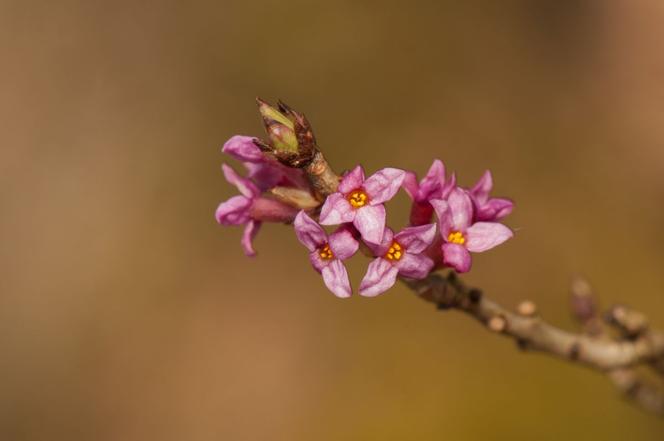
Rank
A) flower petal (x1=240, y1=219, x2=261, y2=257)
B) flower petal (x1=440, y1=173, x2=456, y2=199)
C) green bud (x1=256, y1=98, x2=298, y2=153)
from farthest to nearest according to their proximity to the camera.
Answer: flower petal (x1=240, y1=219, x2=261, y2=257) < flower petal (x1=440, y1=173, x2=456, y2=199) < green bud (x1=256, y1=98, x2=298, y2=153)

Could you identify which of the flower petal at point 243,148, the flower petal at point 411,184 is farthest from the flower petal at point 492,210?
the flower petal at point 243,148

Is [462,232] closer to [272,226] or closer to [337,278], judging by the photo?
[337,278]

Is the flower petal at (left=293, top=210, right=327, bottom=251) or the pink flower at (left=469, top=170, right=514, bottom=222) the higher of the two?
the pink flower at (left=469, top=170, right=514, bottom=222)

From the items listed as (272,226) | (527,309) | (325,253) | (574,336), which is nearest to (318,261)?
(325,253)

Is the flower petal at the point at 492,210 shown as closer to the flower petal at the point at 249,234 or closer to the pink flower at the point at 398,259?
the pink flower at the point at 398,259

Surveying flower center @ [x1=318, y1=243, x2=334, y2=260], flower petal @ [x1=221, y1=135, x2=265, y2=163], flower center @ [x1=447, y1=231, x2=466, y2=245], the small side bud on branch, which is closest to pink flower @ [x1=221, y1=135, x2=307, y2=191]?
flower petal @ [x1=221, y1=135, x2=265, y2=163]

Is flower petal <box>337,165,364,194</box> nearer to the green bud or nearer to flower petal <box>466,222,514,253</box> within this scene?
the green bud

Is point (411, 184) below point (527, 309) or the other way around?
the other way around
